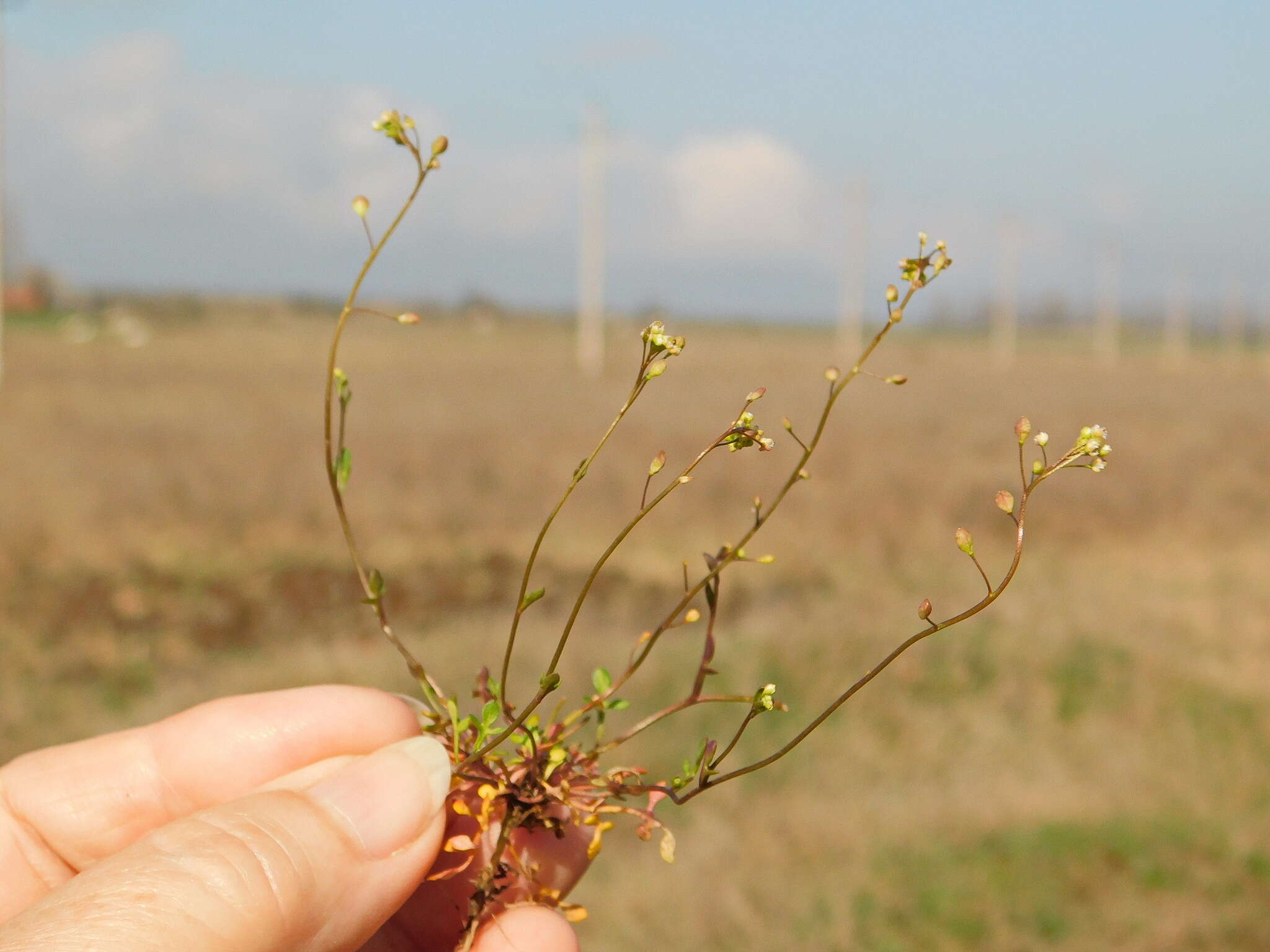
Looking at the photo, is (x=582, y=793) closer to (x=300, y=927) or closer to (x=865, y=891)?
(x=300, y=927)

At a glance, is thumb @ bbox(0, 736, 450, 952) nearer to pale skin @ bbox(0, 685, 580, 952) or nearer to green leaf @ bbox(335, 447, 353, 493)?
pale skin @ bbox(0, 685, 580, 952)

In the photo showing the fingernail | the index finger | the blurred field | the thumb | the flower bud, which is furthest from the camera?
the blurred field

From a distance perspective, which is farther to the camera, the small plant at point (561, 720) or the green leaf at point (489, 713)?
the green leaf at point (489, 713)

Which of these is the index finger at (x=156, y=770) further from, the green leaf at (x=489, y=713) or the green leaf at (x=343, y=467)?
the green leaf at (x=343, y=467)

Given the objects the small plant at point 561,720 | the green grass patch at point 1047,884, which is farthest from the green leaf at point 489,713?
the green grass patch at point 1047,884

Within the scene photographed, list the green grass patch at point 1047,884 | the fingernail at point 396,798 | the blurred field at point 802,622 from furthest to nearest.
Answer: the blurred field at point 802,622 → the green grass patch at point 1047,884 → the fingernail at point 396,798

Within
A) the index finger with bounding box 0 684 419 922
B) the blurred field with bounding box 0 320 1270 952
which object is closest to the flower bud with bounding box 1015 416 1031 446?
the index finger with bounding box 0 684 419 922
